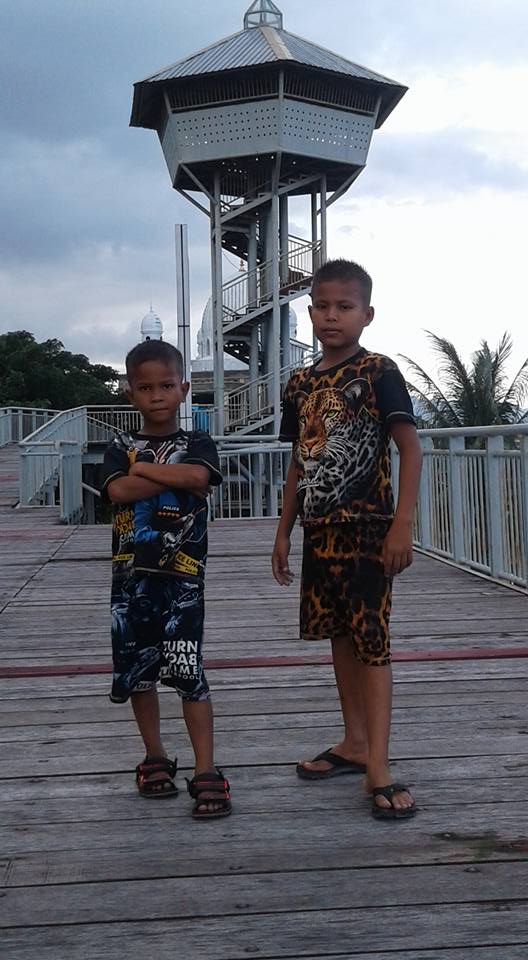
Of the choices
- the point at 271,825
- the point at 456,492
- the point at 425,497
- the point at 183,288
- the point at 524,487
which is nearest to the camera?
the point at 271,825

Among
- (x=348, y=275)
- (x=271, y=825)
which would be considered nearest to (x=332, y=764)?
(x=271, y=825)

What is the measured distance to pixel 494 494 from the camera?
7027 mm

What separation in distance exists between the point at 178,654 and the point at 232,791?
450 millimetres

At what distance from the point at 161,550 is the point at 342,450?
571 mm

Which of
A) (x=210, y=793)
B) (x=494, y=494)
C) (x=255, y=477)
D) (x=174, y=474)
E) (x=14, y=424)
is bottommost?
(x=210, y=793)

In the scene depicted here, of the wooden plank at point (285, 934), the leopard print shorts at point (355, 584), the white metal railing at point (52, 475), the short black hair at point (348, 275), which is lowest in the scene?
the wooden plank at point (285, 934)

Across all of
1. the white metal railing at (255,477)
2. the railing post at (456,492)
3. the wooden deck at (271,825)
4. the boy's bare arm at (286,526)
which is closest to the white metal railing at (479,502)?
the railing post at (456,492)

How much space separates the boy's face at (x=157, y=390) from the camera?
9.47 feet

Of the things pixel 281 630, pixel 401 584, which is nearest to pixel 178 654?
pixel 281 630

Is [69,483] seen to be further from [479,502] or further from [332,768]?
[332,768]

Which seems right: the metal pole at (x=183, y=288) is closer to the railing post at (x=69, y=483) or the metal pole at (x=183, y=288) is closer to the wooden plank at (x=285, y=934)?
the railing post at (x=69, y=483)

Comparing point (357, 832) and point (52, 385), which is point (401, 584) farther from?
point (52, 385)

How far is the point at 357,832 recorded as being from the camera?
2.66 metres

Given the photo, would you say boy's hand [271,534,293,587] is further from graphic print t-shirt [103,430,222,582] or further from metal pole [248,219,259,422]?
metal pole [248,219,259,422]
